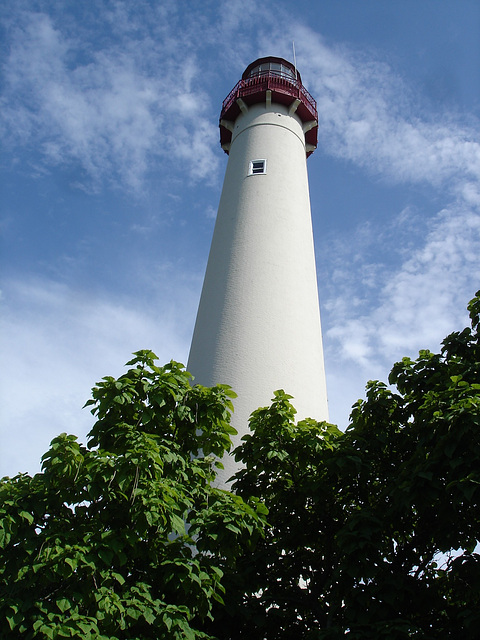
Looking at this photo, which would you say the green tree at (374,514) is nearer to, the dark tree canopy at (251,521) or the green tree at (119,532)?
the dark tree canopy at (251,521)

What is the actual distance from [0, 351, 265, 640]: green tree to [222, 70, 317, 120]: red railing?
1330cm

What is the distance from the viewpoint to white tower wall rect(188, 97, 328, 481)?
1268 cm

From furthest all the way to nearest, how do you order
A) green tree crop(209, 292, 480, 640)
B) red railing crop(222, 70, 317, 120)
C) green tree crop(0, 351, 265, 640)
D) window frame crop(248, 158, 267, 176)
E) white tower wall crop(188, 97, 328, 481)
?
1. red railing crop(222, 70, 317, 120)
2. window frame crop(248, 158, 267, 176)
3. white tower wall crop(188, 97, 328, 481)
4. green tree crop(209, 292, 480, 640)
5. green tree crop(0, 351, 265, 640)

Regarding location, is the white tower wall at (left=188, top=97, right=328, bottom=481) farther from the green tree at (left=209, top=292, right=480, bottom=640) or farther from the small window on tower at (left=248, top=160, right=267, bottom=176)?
the green tree at (left=209, top=292, right=480, bottom=640)

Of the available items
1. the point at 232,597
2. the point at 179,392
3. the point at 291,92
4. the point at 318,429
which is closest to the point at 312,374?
the point at 318,429

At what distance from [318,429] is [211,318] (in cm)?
505

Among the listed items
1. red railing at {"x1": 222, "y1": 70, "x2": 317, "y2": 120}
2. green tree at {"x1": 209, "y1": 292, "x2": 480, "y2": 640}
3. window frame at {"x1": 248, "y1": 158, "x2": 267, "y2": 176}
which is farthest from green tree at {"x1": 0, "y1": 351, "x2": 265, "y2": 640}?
red railing at {"x1": 222, "y1": 70, "x2": 317, "y2": 120}

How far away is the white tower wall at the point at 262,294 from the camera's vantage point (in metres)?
12.7

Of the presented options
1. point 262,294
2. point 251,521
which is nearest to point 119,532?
point 251,521

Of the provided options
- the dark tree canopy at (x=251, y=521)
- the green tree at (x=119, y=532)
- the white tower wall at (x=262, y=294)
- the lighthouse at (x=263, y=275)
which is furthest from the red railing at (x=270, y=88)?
the green tree at (x=119, y=532)

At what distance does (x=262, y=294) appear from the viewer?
13.9m

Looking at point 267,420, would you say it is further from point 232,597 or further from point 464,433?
point 464,433

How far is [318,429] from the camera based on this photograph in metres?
9.49

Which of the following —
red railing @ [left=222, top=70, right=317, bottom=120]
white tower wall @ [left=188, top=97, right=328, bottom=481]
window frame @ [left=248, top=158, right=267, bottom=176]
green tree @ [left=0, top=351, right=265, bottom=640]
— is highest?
red railing @ [left=222, top=70, right=317, bottom=120]
